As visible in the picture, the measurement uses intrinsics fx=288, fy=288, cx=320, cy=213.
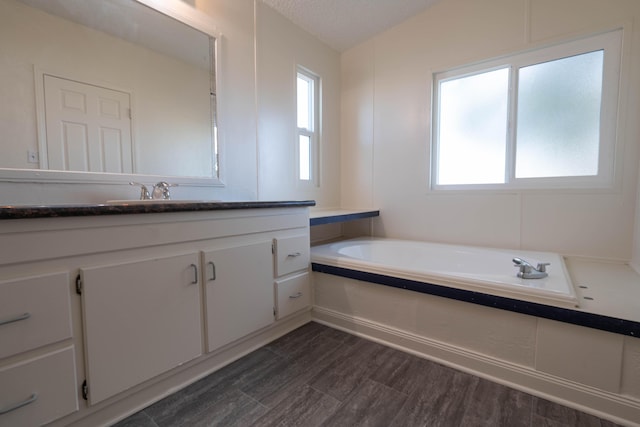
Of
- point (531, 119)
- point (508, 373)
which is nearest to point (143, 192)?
point (508, 373)

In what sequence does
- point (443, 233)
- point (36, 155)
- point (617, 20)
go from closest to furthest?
point (36, 155) → point (617, 20) → point (443, 233)

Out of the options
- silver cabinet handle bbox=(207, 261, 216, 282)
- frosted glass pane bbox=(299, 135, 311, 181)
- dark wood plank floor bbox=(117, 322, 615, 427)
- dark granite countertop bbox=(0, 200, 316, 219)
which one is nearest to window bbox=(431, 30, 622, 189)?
frosted glass pane bbox=(299, 135, 311, 181)

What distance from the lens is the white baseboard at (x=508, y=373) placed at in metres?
1.14

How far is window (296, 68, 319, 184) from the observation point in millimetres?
2729

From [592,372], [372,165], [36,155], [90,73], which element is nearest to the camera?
[592,372]

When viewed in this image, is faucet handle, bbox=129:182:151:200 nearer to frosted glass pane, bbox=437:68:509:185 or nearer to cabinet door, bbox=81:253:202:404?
cabinet door, bbox=81:253:202:404

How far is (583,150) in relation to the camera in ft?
6.44

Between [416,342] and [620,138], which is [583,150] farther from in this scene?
[416,342]

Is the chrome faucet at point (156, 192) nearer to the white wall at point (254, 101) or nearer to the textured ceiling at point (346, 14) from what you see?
the white wall at point (254, 101)

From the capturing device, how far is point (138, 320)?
3.78ft

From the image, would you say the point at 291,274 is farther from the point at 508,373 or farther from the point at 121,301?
the point at 508,373

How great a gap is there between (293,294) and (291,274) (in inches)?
5.1

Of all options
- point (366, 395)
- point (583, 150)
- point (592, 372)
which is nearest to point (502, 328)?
point (592, 372)

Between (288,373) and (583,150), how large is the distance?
93.4 inches
